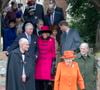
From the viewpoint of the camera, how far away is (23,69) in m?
12.8

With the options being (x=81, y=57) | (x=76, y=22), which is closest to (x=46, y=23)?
(x=81, y=57)

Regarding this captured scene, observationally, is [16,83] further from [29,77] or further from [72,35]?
[72,35]

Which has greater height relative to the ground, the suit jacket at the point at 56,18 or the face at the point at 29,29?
the suit jacket at the point at 56,18

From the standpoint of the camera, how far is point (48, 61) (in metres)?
14.0

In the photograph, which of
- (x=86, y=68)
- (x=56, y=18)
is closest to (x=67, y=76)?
(x=86, y=68)

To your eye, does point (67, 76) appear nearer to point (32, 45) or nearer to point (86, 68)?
point (86, 68)

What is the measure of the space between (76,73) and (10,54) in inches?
58.8

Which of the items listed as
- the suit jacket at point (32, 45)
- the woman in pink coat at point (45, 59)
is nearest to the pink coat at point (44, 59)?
the woman in pink coat at point (45, 59)

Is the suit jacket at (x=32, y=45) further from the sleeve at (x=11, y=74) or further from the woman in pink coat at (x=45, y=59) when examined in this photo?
the sleeve at (x=11, y=74)

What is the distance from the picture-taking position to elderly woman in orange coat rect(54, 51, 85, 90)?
12.3 meters

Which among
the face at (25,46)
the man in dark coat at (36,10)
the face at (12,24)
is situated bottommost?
the face at (25,46)

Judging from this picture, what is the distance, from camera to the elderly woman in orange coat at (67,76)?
485 inches

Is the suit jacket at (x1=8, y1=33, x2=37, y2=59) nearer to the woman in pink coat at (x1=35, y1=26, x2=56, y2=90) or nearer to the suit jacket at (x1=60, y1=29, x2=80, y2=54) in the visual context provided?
the woman in pink coat at (x1=35, y1=26, x2=56, y2=90)

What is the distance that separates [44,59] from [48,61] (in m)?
0.11
